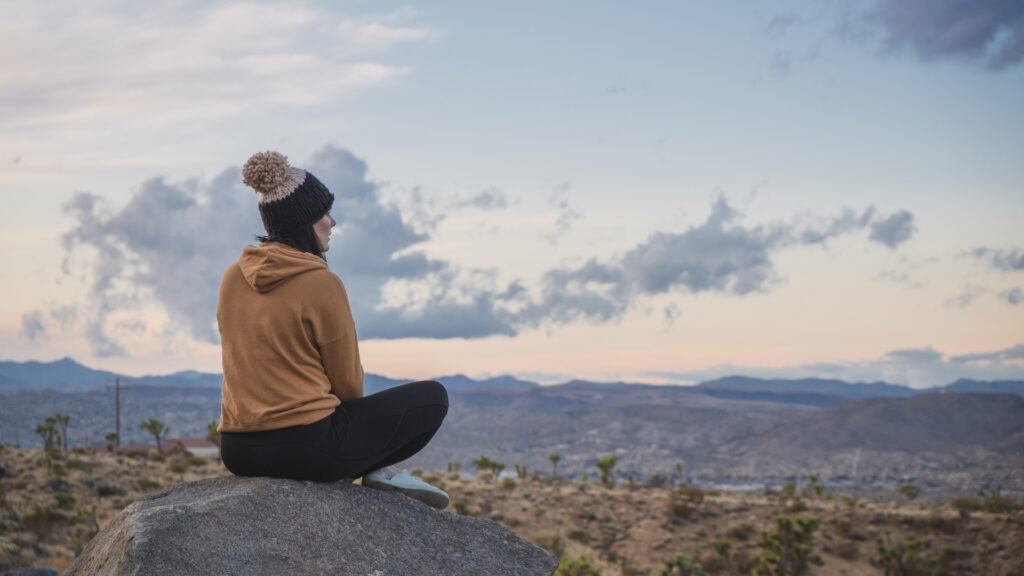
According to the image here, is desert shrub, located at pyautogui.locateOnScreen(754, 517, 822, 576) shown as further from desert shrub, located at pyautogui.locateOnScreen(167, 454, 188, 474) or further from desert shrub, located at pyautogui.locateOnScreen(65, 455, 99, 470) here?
desert shrub, located at pyautogui.locateOnScreen(65, 455, 99, 470)

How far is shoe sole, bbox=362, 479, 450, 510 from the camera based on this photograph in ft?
20.1

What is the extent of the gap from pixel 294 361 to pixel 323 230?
960 millimetres

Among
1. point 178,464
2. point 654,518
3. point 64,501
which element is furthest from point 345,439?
point 178,464

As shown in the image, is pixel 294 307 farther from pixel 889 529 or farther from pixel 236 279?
pixel 889 529

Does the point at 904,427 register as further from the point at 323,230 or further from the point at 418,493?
the point at 323,230

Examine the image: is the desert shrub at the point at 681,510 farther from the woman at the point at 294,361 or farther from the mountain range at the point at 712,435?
the mountain range at the point at 712,435

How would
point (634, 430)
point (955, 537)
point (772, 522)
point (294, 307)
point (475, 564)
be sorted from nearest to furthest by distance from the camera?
point (294, 307) → point (475, 564) → point (955, 537) → point (772, 522) → point (634, 430)

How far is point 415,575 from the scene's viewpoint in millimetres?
5480

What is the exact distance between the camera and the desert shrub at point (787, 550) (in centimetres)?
2648

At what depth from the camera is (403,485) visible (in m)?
6.18

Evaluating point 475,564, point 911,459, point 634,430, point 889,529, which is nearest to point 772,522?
point 889,529

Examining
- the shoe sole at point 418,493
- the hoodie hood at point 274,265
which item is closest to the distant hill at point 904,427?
the shoe sole at point 418,493

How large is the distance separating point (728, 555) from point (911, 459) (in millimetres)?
109014

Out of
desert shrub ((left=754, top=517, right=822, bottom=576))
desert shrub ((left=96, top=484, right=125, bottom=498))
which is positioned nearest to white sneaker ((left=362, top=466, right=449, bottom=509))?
desert shrub ((left=96, top=484, right=125, bottom=498))
